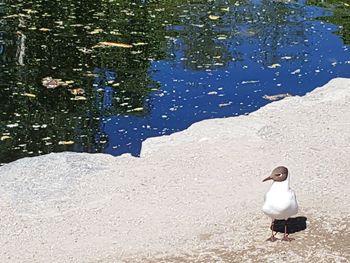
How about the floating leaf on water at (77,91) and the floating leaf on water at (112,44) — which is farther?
the floating leaf on water at (112,44)

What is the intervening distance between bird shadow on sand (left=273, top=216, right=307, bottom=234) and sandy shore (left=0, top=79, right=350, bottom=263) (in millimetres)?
66

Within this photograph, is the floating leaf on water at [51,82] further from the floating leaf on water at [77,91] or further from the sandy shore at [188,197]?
the sandy shore at [188,197]

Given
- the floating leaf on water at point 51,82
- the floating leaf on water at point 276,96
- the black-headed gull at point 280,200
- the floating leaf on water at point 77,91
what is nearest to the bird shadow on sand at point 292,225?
the black-headed gull at point 280,200

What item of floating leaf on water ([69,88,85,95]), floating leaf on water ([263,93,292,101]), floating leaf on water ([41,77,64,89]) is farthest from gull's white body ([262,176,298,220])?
floating leaf on water ([41,77,64,89])

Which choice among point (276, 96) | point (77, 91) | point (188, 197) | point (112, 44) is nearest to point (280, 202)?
point (188, 197)

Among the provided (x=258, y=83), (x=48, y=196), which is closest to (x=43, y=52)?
(x=258, y=83)

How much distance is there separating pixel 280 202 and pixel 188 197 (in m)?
1.17

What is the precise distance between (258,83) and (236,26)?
3.06 m

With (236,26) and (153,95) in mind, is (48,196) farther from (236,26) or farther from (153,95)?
(236,26)

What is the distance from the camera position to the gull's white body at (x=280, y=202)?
6.30 metres

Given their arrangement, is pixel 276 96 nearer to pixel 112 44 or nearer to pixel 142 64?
pixel 142 64

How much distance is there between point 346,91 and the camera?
997 centimetres

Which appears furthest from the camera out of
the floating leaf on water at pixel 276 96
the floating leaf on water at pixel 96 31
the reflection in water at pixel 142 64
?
the floating leaf on water at pixel 96 31

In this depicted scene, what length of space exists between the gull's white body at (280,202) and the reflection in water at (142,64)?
9.40ft
